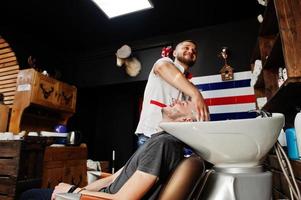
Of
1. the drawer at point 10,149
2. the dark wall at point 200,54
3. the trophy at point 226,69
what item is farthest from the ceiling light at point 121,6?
the drawer at point 10,149

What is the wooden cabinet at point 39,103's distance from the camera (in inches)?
110

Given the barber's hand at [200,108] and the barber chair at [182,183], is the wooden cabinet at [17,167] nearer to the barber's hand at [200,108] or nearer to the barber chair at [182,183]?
the barber chair at [182,183]

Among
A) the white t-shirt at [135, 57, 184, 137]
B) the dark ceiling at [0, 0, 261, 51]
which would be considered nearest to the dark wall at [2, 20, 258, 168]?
the dark ceiling at [0, 0, 261, 51]

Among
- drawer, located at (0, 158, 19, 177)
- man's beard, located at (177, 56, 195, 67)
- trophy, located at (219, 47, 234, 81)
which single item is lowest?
drawer, located at (0, 158, 19, 177)

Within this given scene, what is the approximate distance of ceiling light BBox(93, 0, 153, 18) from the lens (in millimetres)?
2655

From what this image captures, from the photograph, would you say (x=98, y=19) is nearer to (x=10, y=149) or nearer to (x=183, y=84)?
(x=10, y=149)

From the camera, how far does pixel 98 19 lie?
3066mm

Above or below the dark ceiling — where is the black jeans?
below

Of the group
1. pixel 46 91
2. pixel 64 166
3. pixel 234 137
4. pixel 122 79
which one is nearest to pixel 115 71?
pixel 122 79

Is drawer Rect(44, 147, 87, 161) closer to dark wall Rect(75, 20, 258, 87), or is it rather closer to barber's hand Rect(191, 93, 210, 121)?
dark wall Rect(75, 20, 258, 87)

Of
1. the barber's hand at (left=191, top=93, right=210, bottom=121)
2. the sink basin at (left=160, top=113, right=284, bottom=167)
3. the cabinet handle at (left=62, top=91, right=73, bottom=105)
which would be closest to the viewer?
the sink basin at (left=160, top=113, right=284, bottom=167)

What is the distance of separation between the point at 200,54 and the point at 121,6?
1.26 m

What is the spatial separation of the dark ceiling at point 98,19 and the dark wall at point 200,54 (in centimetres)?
11

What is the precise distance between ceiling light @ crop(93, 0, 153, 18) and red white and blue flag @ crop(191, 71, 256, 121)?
4.35 feet
